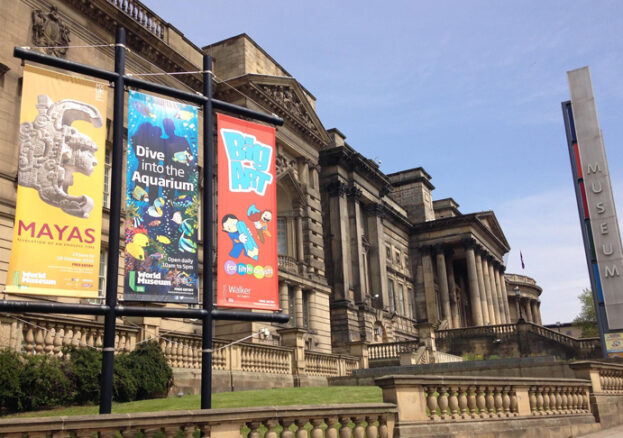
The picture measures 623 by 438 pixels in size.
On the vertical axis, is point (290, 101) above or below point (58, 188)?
above

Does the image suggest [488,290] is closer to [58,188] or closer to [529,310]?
[529,310]

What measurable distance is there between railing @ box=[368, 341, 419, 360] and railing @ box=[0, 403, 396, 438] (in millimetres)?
27635

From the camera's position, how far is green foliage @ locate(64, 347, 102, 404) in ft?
54.6

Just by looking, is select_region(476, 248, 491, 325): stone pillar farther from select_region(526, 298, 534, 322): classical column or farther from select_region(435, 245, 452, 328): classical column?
select_region(526, 298, 534, 322): classical column

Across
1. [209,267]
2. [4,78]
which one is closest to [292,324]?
[4,78]

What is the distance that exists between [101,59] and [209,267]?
1782 centimetres

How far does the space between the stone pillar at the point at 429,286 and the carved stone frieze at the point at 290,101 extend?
106ft

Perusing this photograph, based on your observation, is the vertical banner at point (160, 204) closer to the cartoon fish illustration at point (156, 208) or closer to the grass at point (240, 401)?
the cartoon fish illustration at point (156, 208)

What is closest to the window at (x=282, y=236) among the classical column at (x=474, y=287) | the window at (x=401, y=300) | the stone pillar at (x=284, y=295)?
the stone pillar at (x=284, y=295)

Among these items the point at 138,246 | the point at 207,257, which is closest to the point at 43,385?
the point at 138,246

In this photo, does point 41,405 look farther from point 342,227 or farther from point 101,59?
point 342,227

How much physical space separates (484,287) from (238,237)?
65.9 m

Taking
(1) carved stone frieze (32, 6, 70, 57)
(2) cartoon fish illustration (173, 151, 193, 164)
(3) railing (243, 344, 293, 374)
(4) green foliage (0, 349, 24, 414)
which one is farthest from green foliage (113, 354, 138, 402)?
(1) carved stone frieze (32, 6, 70, 57)

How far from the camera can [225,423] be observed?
32.4 ft
